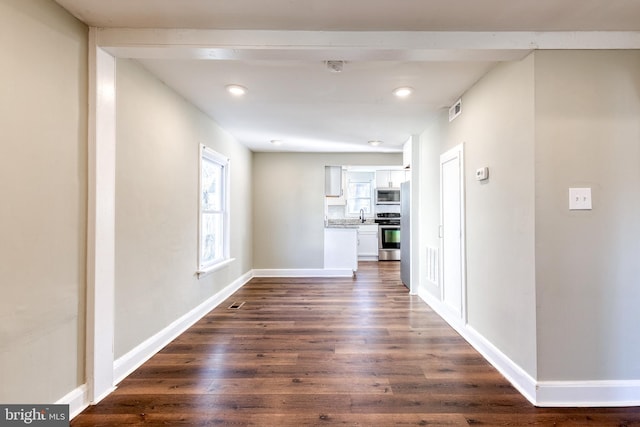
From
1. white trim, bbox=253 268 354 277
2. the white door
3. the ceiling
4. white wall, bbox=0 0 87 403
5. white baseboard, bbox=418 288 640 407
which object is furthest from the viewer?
white trim, bbox=253 268 354 277

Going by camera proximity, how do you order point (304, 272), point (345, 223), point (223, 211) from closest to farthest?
point (223, 211), point (304, 272), point (345, 223)

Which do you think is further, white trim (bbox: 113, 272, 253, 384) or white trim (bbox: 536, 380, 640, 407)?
white trim (bbox: 113, 272, 253, 384)

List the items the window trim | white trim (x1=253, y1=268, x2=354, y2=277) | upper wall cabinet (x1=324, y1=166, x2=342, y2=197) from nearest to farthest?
the window trim < white trim (x1=253, y1=268, x2=354, y2=277) < upper wall cabinet (x1=324, y1=166, x2=342, y2=197)

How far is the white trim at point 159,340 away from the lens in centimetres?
205

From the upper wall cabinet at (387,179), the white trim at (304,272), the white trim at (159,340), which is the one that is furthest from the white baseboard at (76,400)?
the upper wall cabinet at (387,179)

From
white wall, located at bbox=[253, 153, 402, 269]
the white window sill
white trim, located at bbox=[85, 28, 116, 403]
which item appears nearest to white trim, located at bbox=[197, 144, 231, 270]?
the white window sill

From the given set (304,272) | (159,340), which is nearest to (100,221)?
(159,340)

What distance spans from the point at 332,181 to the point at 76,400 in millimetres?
4656

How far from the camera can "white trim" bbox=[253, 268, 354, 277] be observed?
5438 millimetres

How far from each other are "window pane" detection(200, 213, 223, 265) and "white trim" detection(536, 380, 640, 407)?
335cm

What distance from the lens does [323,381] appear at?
203 centimetres

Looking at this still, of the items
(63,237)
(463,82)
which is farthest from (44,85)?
(463,82)

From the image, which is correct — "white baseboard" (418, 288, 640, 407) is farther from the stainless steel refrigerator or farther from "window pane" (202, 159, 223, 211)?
"window pane" (202, 159, 223, 211)

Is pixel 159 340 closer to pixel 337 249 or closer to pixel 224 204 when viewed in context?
pixel 224 204
